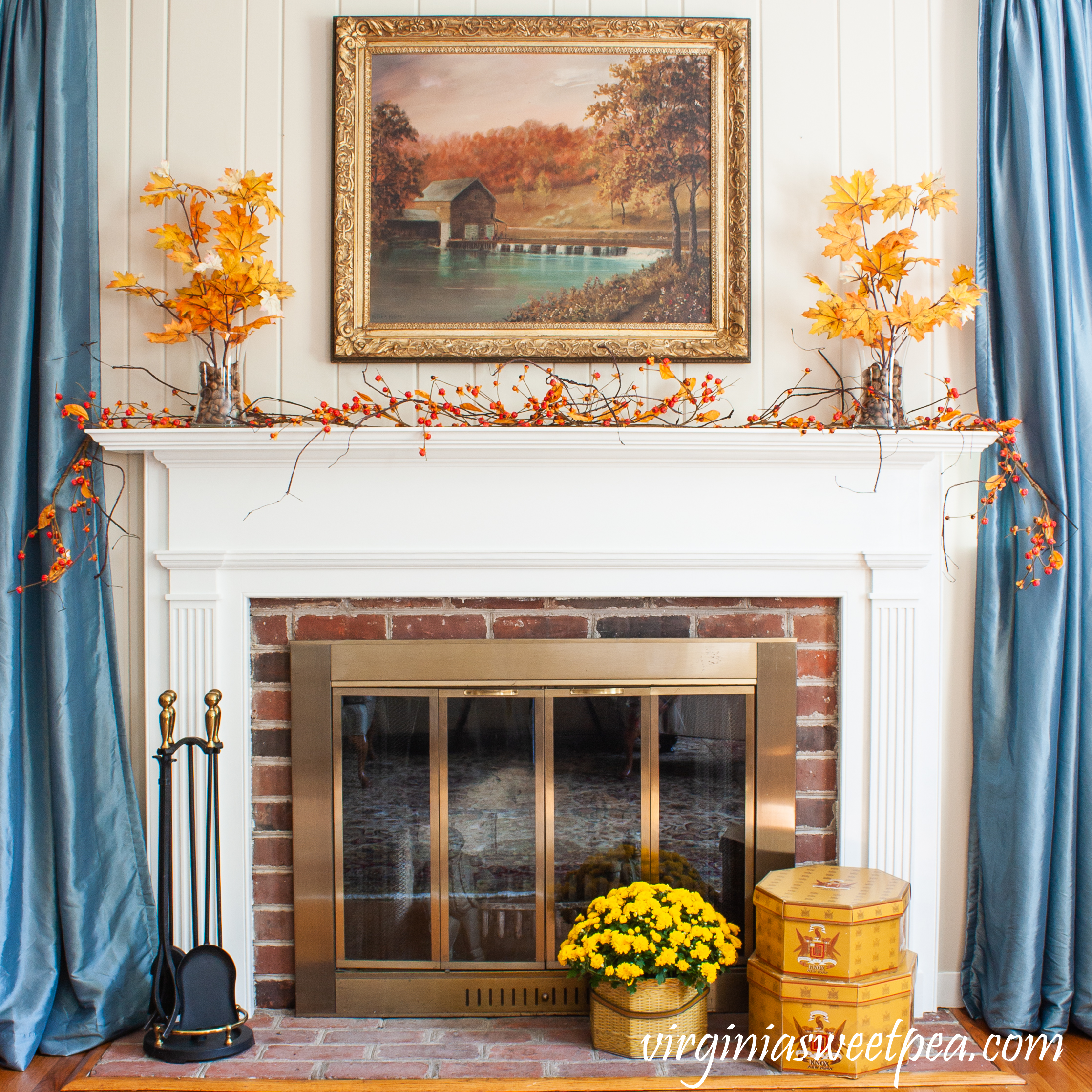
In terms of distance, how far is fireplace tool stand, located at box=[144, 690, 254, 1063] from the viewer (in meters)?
1.67

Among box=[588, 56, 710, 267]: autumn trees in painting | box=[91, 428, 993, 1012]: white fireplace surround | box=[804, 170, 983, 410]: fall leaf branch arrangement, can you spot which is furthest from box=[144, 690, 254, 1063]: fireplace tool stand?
box=[804, 170, 983, 410]: fall leaf branch arrangement

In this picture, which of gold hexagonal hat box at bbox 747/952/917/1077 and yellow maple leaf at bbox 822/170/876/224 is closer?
gold hexagonal hat box at bbox 747/952/917/1077

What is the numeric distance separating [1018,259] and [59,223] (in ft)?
6.87

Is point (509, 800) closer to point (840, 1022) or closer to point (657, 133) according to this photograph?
point (840, 1022)

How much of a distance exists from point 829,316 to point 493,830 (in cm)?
136

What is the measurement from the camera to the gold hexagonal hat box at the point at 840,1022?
1.63m

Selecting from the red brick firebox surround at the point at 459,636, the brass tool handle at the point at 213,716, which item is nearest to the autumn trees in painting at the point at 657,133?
the red brick firebox surround at the point at 459,636

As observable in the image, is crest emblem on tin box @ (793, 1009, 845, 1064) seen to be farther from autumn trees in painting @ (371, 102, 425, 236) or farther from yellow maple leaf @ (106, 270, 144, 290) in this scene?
yellow maple leaf @ (106, 270, 144, 290)

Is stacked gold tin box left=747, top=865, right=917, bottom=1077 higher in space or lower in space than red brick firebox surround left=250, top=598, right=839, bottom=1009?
lower

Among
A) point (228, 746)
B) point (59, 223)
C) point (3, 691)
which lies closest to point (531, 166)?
point (59, 223)

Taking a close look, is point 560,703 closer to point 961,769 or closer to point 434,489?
point 434,489

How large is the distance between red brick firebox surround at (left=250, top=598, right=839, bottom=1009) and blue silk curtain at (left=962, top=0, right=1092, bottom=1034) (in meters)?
0.36

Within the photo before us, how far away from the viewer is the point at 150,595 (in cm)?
185

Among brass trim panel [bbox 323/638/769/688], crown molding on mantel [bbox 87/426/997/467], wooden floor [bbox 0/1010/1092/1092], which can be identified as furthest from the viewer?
brass trim panel [bbox 323/638/769/688]
